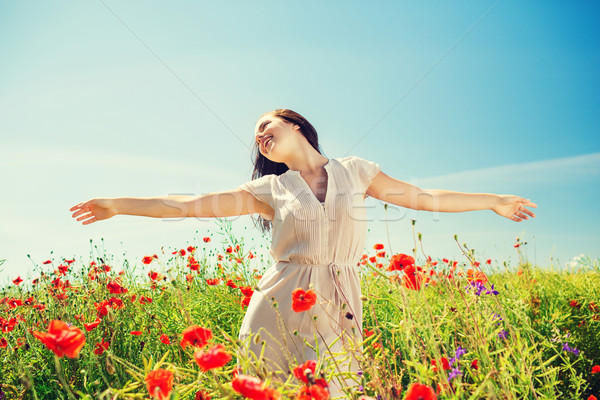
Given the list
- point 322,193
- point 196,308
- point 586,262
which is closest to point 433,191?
point 322,193

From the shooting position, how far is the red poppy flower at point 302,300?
4.61ft

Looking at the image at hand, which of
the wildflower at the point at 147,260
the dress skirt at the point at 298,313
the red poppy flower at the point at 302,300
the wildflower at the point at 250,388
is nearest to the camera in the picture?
the wildflower at the point at 250,388

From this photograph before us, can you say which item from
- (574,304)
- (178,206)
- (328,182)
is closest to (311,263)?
(328,182)

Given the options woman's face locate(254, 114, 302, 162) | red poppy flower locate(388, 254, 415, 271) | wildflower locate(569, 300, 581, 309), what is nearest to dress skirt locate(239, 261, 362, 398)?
red poppy flower locate(388, 254, 415, 271)

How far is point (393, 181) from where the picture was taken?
8.14 feet

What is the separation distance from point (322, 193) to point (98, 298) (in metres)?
2.25

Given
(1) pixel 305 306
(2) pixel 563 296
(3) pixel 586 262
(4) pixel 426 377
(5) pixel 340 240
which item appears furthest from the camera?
(3) pixel 586 262

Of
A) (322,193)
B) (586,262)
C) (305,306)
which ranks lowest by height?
(305,306)

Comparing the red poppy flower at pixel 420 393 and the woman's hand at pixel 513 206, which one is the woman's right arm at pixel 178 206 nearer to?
the woman's hand at pixel 513 206

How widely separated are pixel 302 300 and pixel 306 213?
78 centimetres

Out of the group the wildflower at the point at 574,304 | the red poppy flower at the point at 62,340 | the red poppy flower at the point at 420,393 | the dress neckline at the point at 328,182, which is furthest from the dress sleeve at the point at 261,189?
the wildflower at the point at 574,304

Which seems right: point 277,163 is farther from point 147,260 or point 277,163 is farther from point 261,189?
point 147,260

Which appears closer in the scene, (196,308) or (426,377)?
(426,377)

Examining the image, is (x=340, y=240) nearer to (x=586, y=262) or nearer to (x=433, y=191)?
(x=433, y=191)
